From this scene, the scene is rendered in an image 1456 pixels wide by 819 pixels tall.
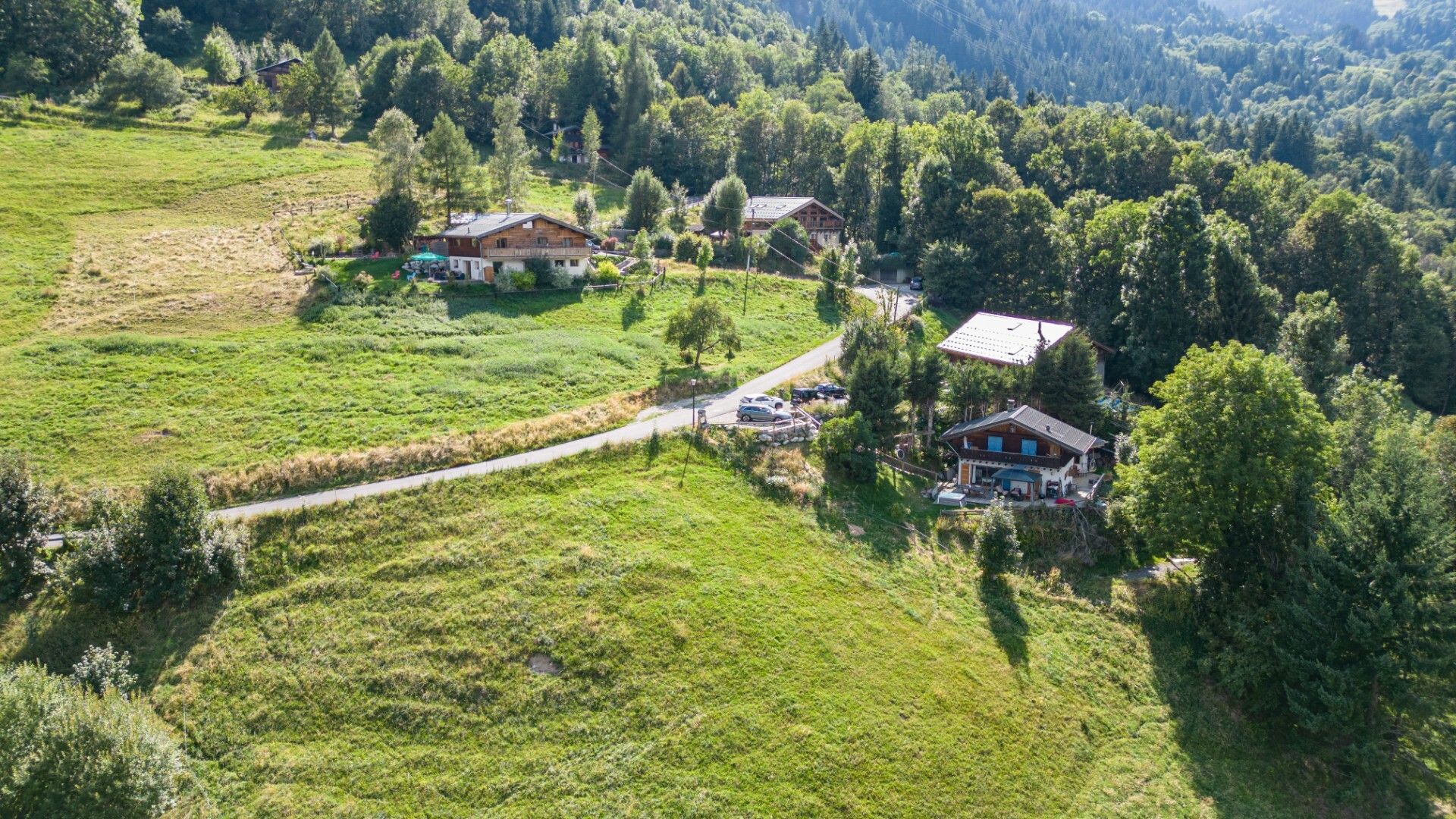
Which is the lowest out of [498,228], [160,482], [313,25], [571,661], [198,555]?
[571,661]

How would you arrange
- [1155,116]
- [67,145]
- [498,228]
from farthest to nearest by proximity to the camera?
[1155,116]
[67,145]
[498,228]

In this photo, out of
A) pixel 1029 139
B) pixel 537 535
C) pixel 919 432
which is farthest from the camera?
pixel 1029 139

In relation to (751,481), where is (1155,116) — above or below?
above

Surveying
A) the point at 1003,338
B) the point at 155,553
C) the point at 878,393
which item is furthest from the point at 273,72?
the point at 878,393

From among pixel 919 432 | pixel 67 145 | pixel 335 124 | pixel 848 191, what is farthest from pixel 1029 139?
pixel 67 145

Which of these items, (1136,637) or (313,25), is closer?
(1136,637)

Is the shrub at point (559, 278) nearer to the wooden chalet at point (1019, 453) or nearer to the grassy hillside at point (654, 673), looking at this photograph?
the grassy hillside at point (654, 673)

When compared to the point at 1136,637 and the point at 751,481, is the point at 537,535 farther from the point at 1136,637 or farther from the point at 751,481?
the point at 1136,637
